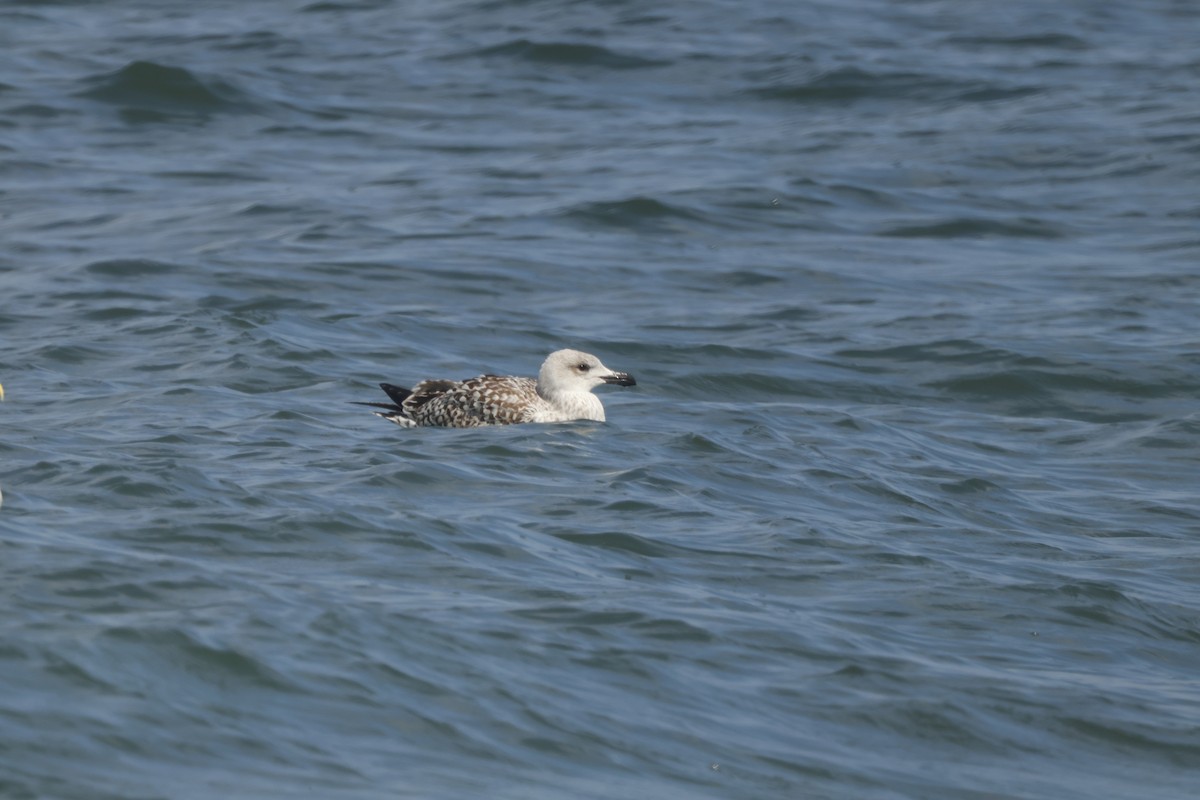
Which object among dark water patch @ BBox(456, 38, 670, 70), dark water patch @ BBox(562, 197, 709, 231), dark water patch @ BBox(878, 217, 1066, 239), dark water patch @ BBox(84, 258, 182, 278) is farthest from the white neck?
dark water patch @ BBox(456, 38, 670, 70)

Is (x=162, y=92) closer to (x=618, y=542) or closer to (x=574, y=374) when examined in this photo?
(x=574, y=374)

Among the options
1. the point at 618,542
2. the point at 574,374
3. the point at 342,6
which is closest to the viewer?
the point at 618,542

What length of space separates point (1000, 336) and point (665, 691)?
8435mm

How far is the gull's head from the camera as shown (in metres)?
12.4

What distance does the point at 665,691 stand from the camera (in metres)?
7.46

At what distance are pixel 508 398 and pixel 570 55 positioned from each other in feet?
47.4

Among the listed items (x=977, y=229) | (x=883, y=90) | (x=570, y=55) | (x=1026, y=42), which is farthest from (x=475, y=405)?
(x=1026, y=42)

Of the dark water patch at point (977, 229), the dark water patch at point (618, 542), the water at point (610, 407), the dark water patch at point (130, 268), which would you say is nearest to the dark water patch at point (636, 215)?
the water at point (610, 407)

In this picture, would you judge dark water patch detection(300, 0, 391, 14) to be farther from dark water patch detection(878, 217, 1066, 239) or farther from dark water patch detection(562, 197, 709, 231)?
dark water patch detection(878, 217, 1066, 239)

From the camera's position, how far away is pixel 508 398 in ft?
40.1

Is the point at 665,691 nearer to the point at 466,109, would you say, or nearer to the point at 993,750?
the point at 993,750

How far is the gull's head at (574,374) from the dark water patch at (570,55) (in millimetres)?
13720

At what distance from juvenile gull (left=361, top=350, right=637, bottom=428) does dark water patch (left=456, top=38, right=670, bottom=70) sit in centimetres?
1373

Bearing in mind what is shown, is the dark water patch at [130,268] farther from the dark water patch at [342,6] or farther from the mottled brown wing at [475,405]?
the dark water patch at [342,6]
